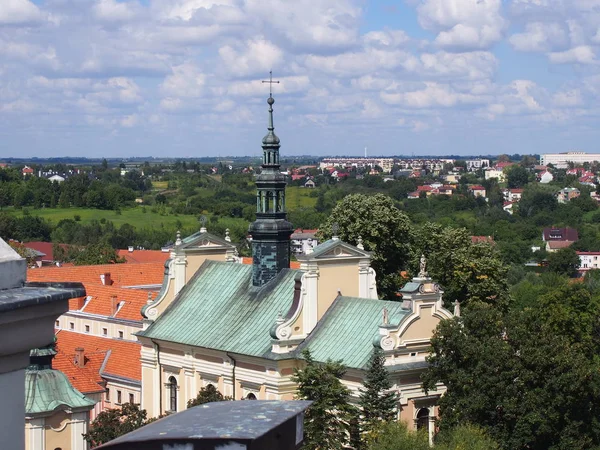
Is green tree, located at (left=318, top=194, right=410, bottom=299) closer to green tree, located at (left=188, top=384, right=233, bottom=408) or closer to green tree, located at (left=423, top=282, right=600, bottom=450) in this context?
green tree, located at (left=188, top=384, right=233, bottom=408)

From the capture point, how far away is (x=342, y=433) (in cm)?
3014

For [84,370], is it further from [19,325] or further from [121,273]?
[19,325]

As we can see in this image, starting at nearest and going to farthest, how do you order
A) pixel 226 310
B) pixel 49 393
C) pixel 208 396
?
pixel 49 393, pixel 208 396, pixel 226 310

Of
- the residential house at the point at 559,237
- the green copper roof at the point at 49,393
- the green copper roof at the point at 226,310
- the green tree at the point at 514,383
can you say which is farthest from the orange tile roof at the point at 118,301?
the residential house at the point at 559,237

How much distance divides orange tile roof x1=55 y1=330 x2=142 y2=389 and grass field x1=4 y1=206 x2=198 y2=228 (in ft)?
322

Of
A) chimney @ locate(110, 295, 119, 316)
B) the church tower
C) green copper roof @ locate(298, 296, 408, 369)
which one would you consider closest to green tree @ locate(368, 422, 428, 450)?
green copper roof @ locate(298, 296, 408, 369)

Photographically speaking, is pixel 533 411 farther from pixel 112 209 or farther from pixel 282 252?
pixel 112 209

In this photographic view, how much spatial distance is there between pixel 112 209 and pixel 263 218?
136548mm

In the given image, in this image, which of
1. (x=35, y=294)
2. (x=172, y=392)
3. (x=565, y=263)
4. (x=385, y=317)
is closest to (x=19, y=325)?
(x=35, y=294)

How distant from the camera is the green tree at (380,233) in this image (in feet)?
179

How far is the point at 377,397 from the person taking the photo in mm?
31422

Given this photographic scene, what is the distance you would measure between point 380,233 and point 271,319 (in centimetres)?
1773

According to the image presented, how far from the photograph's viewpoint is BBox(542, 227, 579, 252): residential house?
515ft

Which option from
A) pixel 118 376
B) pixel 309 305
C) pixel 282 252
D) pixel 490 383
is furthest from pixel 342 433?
pixel 118 376
